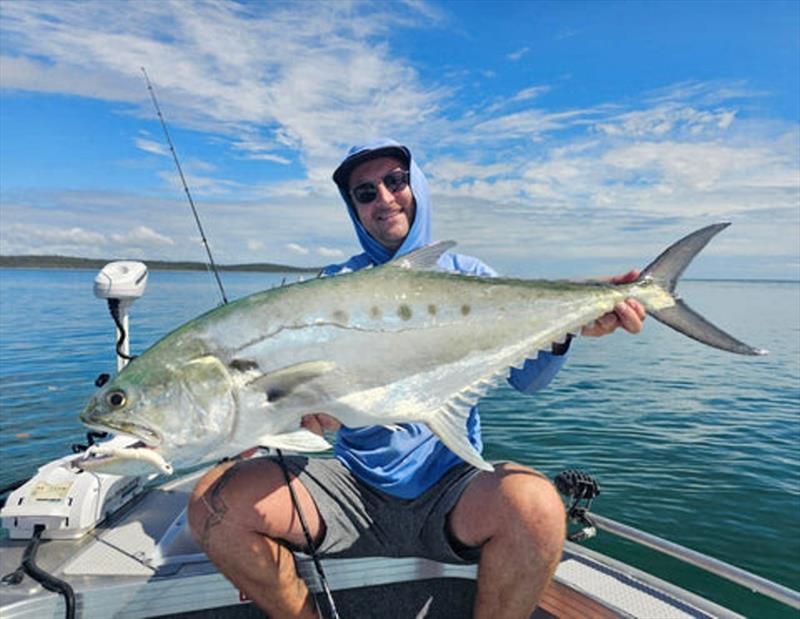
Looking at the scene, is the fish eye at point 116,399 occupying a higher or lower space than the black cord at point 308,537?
higher

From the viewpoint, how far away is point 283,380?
2131mm

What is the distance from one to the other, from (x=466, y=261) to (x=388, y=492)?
143 cm

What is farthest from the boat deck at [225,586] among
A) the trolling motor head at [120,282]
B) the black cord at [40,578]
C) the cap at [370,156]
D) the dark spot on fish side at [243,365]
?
the cap at [370,156]

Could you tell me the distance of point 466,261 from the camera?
11.5 ft

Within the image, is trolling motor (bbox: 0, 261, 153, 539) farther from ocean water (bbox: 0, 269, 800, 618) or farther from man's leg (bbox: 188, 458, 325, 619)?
ocean water (bbox: 0, 269, 800, 618)

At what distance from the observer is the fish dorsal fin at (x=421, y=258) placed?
2.46 m

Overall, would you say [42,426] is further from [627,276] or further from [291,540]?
[627,276]

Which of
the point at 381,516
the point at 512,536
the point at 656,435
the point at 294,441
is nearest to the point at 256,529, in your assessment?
the point at 381,516

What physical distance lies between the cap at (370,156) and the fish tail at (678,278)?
5.50 feet

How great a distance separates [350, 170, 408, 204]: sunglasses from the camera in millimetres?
3584

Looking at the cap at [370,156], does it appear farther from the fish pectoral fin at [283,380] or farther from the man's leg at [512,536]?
the man's leg at [512,536]

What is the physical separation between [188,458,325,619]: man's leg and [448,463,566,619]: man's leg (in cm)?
75

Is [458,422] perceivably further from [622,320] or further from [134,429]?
[134,429]

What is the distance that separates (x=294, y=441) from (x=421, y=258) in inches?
36.1
